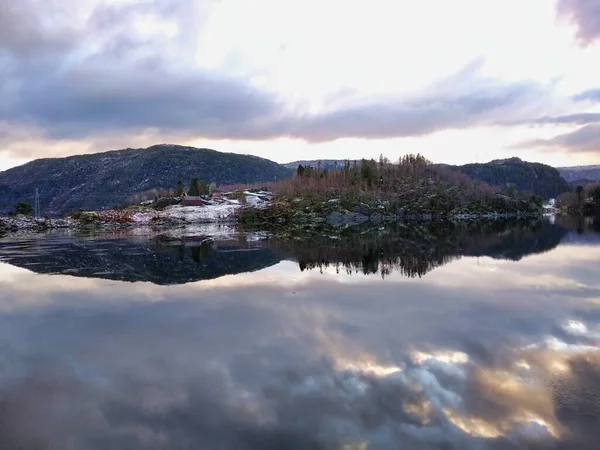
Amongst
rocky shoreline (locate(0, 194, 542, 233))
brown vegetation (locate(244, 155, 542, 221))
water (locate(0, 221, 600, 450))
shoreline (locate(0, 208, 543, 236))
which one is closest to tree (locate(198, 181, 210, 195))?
rocky shoreline (locate(0, 194, 542, 233))

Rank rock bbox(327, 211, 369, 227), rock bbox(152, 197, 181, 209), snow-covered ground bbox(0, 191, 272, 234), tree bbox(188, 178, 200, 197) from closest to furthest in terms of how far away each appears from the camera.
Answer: snow-covered ground bbox(0, 191, 272, 234) → rock bbox(327, 211, 369, 227) → rock bbox(152, 197, 181, 209) → tree bbox(188, 178, 200, 197)

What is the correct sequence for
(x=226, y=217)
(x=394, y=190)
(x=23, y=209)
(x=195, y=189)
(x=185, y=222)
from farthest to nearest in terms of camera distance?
(x=394, y=190) → (x=195, y=189) → (x=226, y=217) → (x=185, y=222) → (x=23, y=209)

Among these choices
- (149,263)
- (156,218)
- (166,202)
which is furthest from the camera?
(166,202)

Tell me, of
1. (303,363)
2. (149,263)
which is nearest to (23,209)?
(149,263)

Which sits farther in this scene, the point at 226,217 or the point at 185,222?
the point at 226,217

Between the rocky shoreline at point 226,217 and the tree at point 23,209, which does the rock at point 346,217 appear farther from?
the tree at point 23,209

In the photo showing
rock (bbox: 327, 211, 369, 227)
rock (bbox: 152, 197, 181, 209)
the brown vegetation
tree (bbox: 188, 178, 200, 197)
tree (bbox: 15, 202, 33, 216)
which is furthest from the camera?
tree (bbox: 188, 178, 200, 197)

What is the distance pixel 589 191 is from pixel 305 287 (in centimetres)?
19699

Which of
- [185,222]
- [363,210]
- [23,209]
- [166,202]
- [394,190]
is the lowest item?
[185,222]

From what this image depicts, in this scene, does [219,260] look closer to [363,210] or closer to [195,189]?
[363,210]

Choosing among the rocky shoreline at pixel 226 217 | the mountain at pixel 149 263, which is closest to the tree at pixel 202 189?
the rocky shoreline at pixel 226 217

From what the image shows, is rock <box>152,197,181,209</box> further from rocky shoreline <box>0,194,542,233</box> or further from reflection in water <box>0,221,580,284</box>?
reflection in water <box>0,221,580,284</box>

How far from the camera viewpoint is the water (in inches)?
308

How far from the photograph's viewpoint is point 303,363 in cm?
1105
